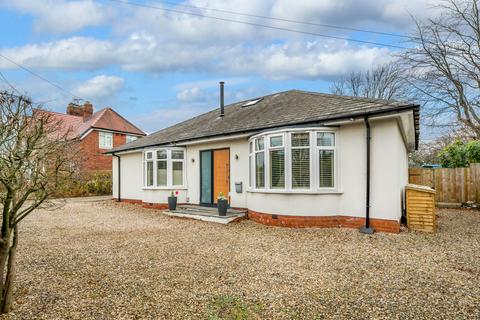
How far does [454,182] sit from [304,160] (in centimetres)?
954

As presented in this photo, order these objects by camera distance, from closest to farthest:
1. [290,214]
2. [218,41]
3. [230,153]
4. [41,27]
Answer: [290,214] → [41,27] → [230,153] → [218,41]

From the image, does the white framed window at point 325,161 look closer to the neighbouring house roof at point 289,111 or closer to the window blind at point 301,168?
the window blind at point 301,168

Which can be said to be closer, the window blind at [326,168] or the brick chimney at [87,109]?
the window blind at [326,168]

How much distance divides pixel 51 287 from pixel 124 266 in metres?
1.22

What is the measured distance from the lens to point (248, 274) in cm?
502

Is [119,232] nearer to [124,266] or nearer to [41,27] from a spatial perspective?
[124,266]

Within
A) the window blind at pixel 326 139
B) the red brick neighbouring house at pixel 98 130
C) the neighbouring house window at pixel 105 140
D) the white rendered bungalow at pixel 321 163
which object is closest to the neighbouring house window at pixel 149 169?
the white rendered bungalow at pixel 321 163

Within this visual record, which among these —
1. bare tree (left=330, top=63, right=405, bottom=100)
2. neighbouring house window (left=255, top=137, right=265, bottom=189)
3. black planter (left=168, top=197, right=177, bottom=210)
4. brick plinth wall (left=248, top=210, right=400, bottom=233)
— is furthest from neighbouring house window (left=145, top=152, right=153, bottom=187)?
bare tree (left=330, top=63, right=405, bottom=100)

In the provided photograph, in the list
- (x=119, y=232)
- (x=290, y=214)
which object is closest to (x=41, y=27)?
(x=119, y=232)

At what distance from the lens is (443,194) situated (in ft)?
46.9

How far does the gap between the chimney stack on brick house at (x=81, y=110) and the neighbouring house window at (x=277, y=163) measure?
26.1 metres

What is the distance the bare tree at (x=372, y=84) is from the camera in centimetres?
2847

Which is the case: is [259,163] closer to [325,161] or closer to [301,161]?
[301,161]

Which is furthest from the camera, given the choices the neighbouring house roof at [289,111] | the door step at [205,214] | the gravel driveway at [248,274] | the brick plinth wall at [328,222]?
the door step at [205,214]
